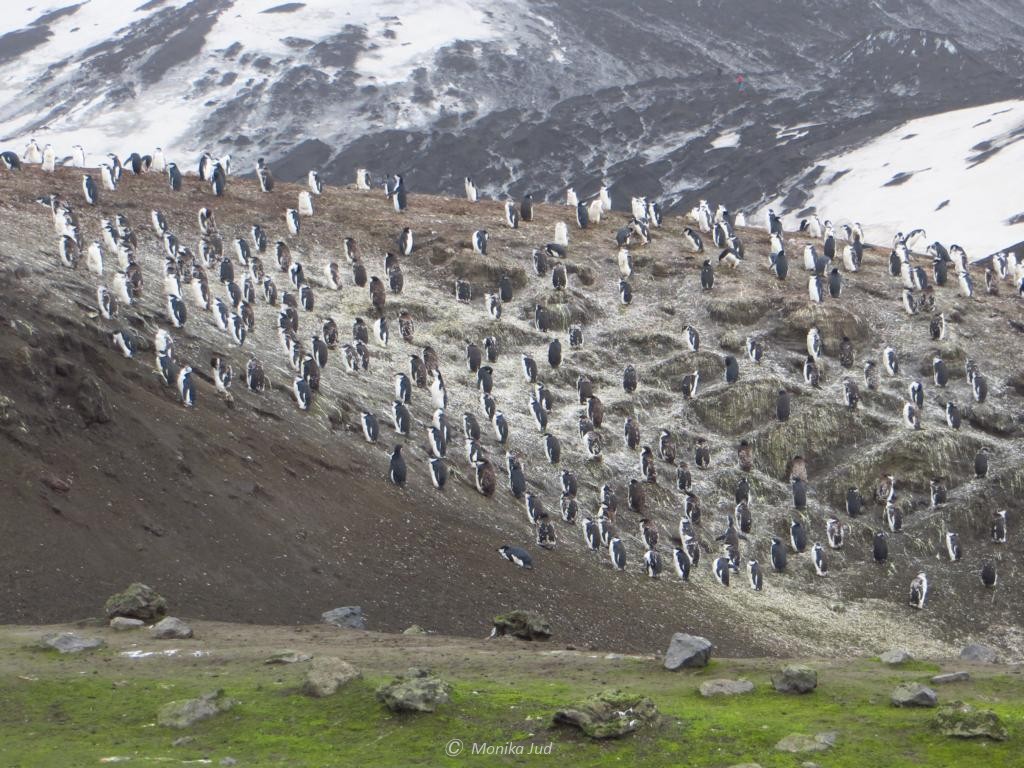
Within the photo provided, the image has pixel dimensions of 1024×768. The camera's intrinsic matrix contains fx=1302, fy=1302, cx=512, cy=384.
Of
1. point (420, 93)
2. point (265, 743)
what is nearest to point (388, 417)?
point (265, 743)

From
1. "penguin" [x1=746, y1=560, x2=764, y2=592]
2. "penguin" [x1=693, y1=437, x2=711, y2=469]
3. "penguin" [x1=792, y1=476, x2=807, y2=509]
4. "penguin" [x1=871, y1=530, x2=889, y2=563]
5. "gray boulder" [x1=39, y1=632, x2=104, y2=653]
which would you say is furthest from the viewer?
"penguin" [x1=693, y1=437, x2=711, y2=469]

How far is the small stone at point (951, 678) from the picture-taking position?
13.8 meters

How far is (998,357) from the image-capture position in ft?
119

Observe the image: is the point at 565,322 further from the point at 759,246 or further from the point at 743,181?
the point at 743,181

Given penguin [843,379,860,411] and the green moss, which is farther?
penguin [843,379,860,411]

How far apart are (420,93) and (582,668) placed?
98.5m

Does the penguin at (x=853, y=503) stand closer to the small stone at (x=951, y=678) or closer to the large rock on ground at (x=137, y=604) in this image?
the small stone at (x=951, y=678)

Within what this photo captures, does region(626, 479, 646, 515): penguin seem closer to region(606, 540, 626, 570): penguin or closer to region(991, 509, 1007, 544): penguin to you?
region(606, 540, 626, 570): penguin

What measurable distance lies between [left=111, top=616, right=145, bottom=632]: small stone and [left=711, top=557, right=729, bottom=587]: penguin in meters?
14.2

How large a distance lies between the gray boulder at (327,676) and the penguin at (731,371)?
22.0 m

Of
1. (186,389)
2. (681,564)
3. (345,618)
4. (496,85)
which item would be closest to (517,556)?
(681,564)

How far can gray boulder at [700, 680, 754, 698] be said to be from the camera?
13344mm

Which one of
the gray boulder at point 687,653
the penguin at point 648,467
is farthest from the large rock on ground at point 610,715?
the penguin at point 648,467

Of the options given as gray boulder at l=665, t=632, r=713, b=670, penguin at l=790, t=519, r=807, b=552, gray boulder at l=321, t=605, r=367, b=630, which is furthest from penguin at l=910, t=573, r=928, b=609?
gray boulder at l=665, t=632, r=713, b=670
